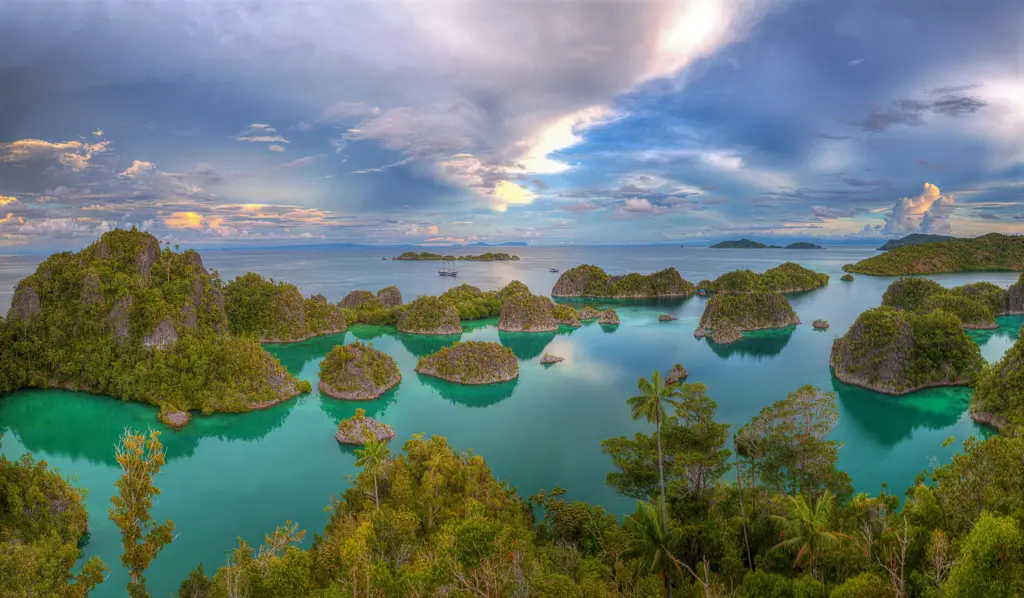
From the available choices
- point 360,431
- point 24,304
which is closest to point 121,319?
point 24,304

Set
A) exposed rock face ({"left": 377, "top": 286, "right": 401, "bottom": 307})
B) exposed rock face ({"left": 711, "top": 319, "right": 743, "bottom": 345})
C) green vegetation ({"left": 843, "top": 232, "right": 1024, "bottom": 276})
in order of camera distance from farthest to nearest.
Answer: green vegetation ({"left": 843, "top": 232, "right": 1024, "bottom": 276}) → exposed rock face ({"left": 377, "top": 286, "right": 401, "bottom": 307}) → exposed rock face ({"left": 711, "top": 319, "right": 743, "bottom": 345})

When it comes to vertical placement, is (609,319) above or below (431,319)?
below

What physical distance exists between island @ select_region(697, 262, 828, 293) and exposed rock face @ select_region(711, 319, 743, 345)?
127ft

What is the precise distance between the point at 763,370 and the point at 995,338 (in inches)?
1398

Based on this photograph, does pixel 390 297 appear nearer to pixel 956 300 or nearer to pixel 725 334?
pixel 725 334

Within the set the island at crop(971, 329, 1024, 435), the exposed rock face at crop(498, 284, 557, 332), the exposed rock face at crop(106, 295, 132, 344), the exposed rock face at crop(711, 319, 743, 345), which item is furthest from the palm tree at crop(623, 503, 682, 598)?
the exposed rock face at crop(498, 284, 557, 332)

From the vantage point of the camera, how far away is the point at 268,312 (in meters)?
64.6

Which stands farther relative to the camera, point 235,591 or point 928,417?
point 928,417

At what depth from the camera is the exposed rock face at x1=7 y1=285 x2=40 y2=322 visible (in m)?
43.8

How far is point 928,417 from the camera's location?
37.2 m

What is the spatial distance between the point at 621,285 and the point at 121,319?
8705cm

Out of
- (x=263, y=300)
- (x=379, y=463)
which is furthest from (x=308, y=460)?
(x=263, y=300)

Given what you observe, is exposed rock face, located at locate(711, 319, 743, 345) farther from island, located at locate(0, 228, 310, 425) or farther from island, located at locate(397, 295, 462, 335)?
island, located at locate(0, 228, 310, 425)

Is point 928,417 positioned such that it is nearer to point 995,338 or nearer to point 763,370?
point 763,370
